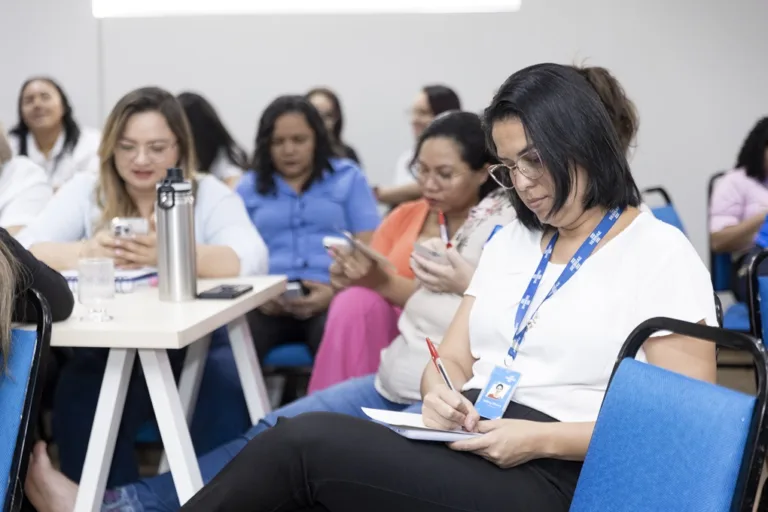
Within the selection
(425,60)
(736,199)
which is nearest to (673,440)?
(736,199)

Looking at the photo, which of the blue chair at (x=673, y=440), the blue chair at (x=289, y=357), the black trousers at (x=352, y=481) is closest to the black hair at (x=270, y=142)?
the blue chair at (x=289, y=357)

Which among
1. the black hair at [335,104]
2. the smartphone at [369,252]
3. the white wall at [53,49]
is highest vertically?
the white wall at [53,49]

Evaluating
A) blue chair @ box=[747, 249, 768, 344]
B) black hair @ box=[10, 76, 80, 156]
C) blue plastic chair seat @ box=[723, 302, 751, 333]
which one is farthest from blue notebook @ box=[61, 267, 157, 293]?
black hair @ box=[10, 76, 80, 156]

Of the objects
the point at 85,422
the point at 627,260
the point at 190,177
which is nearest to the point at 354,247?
the point at 190,177

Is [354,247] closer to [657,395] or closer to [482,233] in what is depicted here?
[482,233]

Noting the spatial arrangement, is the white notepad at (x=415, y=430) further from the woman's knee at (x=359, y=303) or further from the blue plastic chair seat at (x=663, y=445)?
the woman's knee at (x=359, y=303)

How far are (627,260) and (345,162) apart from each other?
2068mm

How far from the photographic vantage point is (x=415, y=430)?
1.47m

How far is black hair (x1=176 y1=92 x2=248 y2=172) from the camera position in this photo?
412 cm

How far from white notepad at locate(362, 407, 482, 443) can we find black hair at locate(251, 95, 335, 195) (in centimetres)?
198

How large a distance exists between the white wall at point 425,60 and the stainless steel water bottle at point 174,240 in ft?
10.0

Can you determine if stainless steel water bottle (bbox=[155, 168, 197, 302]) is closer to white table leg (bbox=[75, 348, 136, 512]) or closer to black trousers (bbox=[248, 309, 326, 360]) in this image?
white table leg (bbox=[75, 348, 136, 512])

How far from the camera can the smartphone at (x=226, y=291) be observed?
2.17 meters

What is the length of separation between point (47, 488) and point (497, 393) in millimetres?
1045
